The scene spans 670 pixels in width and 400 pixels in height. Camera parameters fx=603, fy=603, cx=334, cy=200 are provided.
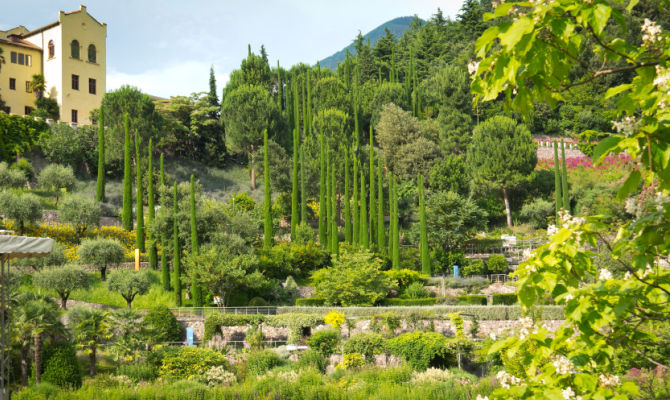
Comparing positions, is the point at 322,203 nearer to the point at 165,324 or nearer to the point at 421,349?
the point at 165,324

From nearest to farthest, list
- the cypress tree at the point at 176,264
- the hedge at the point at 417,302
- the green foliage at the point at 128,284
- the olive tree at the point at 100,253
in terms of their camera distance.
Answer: the green foliage at the point at 128,284, the hedge at the point at 417,302, the cypress tree at the point at 176,264, the olive tree at the point at 100,253

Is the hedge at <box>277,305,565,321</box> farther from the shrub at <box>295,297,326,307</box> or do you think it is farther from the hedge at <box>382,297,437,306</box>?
the hedge at <box>382,297,437,306</box>

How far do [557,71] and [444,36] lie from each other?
83.4m

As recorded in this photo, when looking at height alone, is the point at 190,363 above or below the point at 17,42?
below

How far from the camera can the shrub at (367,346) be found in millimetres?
24745

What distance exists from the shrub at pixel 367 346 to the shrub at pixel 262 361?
2.90m

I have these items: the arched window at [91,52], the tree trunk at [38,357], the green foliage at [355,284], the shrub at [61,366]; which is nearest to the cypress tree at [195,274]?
the green foliage at [355,284]

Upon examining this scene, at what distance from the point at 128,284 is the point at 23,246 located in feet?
66.0

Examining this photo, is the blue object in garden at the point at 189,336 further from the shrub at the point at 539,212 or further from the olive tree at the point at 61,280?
the shrub at the point at 539,212

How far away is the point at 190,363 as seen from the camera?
22.4 meters

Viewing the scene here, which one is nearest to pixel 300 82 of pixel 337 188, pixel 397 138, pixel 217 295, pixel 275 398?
pixel 397 138

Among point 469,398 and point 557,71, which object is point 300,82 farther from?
point 557,71

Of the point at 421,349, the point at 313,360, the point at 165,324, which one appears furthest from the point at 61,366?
the point at 421,349

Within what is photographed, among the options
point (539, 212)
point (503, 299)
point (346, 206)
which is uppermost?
point (346, 206)
